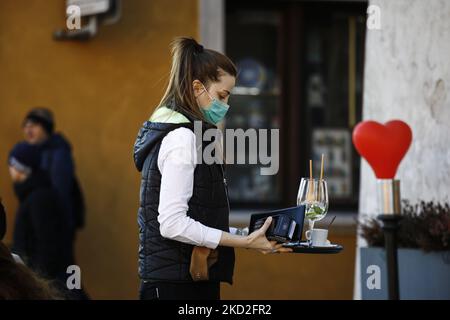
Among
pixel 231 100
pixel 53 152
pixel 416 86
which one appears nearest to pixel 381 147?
pixel 416 86

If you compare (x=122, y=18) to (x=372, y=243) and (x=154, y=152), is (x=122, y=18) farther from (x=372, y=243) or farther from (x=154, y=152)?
(x=154, y=152)

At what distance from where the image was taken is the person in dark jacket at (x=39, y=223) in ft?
21.6

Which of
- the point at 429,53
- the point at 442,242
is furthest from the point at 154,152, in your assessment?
the point at 429,53

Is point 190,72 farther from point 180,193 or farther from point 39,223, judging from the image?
point 39,223

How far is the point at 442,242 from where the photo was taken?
4.71 m

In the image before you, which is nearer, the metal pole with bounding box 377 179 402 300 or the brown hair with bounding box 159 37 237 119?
the metal pole with bounding box 377 179 402 300

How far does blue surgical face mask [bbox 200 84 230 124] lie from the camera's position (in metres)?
3.63

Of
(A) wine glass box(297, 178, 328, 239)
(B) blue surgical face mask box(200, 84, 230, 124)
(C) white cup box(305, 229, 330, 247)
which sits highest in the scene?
(B) blue surgical face mask box(200, 84, 230, 124)

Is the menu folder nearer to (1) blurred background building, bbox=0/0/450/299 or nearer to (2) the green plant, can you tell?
(2) the green plant

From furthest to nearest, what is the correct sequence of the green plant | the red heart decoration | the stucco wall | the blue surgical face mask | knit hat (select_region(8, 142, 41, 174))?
knit hat (select_region(8, 142, 41, 174)) < the stucco wall < the green plant < the red heart decoration < the blue surgical face mask

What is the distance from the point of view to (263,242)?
3504 mm

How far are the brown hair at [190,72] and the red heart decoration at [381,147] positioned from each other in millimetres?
877

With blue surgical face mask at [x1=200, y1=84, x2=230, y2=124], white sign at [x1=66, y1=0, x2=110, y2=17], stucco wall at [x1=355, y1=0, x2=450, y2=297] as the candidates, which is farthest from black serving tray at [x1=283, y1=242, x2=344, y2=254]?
white sign at [x1=66, y1=0, x2=110, y2=17]

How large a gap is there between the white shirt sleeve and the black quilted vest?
51 mm
